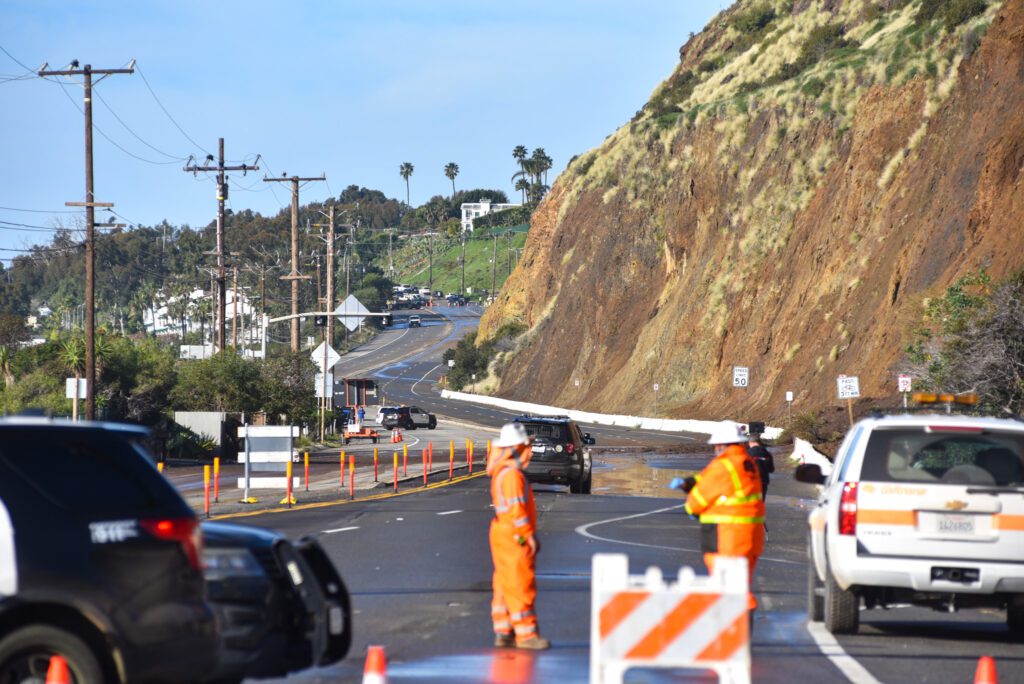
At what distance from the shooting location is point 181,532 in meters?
7.59

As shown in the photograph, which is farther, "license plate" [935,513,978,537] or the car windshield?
the car windshield

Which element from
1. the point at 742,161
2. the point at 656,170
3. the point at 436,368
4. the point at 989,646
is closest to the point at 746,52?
the point at 656,170

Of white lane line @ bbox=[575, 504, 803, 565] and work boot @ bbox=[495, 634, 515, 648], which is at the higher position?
work boot @ bbox=[495, 634, 515, 648]

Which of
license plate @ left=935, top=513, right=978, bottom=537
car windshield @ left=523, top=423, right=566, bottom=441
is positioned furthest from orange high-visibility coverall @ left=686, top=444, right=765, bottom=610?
car windshield @ left=523, top=423, right=566, bottom=441

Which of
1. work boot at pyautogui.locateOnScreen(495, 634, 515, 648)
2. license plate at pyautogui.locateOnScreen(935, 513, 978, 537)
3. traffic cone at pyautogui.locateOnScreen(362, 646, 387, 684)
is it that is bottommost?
work boot at pyautogui.locateOnScreen(495, 634, 515, 648)

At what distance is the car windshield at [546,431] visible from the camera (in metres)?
31.1

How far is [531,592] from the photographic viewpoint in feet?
36.4

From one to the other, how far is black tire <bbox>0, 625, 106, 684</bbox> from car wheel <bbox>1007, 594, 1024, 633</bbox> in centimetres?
760

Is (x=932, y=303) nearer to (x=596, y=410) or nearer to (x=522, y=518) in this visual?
(x=522, y=518)

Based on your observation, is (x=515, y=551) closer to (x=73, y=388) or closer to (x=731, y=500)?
(x=731, y=500)

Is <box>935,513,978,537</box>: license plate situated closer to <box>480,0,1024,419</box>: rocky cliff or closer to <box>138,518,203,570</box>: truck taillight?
<box>138,518,203,570</box>: truck taillight

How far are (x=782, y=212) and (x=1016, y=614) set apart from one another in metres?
65.8

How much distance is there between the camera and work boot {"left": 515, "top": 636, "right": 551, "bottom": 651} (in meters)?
11.1

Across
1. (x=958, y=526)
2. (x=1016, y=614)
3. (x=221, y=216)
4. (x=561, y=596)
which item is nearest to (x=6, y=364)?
(x=221, y=216)
